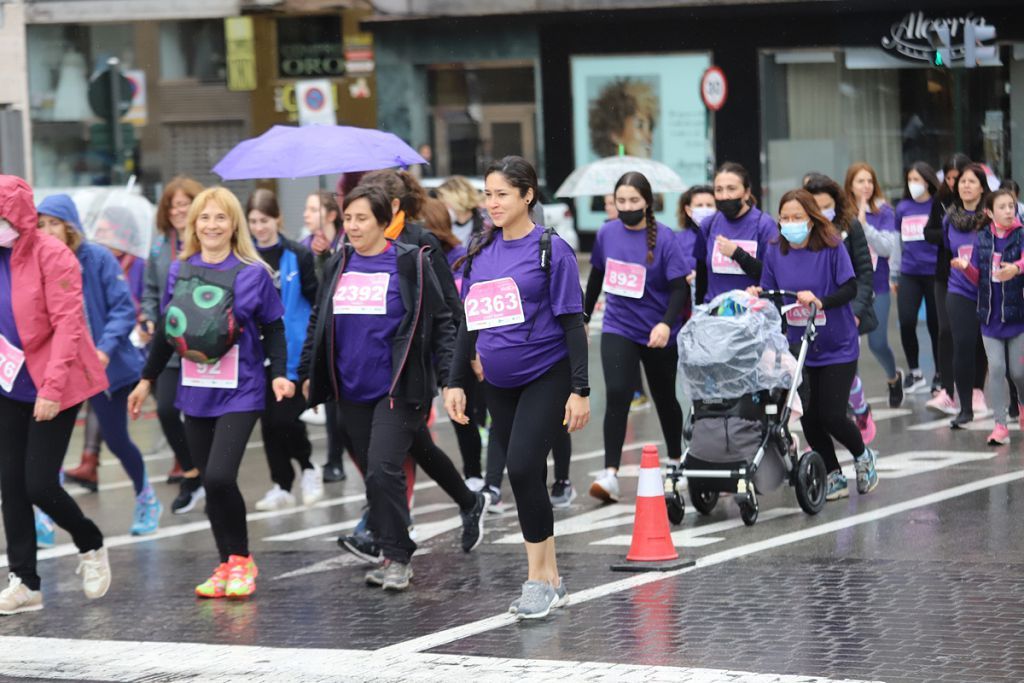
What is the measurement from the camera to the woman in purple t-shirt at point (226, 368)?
880cm

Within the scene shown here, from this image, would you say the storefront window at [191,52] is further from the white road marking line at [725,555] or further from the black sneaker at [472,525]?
Result: the black sneaker at [472,525]

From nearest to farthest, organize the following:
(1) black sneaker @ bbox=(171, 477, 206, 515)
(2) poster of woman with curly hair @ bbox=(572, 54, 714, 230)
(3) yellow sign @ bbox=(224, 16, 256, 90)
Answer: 1. (1) black sneaker @ bbox=(171, 477, 206, 515)
2. (2) poster of woman with curly hair @ bbox=(572, 54, 714, 230)
3. (3) yellow sign @ bbox=(224, 16, 256, 90)

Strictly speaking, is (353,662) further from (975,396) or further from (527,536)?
(975,396)

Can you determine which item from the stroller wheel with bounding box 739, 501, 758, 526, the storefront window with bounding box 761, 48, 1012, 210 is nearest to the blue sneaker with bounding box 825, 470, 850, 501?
the stroller wheel with bounding box 739, 501, 758, 526

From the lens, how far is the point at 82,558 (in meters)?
8.87

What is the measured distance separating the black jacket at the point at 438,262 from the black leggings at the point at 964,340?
188 inches

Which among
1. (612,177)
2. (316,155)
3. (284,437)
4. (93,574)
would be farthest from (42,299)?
(612,177)

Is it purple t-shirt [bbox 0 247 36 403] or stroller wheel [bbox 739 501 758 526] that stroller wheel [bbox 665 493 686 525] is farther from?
purple t-shirt [bbox 0 247 36 403]

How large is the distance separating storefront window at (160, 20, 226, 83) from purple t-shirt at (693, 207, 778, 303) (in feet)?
63.4

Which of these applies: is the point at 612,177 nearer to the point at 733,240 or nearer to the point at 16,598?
the point at 733,240

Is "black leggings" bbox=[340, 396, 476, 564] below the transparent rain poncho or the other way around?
below

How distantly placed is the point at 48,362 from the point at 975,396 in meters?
8.00

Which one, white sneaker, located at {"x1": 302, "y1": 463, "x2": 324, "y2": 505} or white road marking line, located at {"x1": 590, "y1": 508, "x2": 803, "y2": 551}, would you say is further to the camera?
white sneaker, located at {"x1": 302, "y1": 463, "x2": 324, "y2": 505}

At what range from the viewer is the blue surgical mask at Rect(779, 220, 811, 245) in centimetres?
1054
